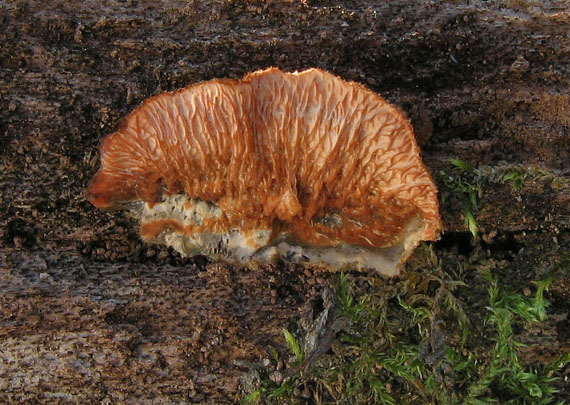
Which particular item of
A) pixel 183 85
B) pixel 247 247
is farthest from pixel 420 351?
pixel 183 85

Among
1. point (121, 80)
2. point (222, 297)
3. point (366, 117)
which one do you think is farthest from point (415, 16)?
point (222, 297)

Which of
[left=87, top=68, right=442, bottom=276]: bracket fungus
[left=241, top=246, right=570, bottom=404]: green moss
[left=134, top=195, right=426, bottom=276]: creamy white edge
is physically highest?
[left=87, top=68, right=442, bottom=276]: bracket fungus

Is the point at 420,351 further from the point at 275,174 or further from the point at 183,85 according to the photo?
the point at 183,85

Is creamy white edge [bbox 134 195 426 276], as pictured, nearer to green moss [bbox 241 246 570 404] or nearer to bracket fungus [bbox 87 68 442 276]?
bracket fungus [bbox 87 68 442 276]

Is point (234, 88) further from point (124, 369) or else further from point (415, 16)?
point (124, 369)

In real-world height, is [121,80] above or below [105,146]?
above

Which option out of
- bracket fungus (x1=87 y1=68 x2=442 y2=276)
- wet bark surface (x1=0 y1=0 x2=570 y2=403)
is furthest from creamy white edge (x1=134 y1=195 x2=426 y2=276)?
wet bark surface (x1=0 y1=0 x2=570 y2=403)
